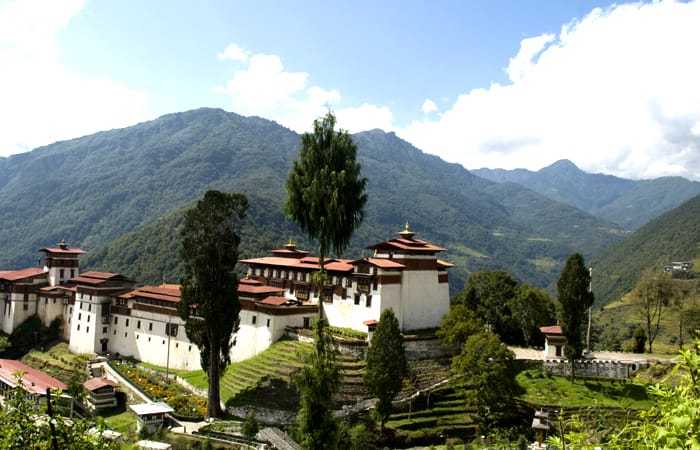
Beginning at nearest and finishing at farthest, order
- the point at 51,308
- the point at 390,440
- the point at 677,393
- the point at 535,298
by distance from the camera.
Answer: the point at 677,393, the point at 390,440, the point at 535,298, the point at 51,308

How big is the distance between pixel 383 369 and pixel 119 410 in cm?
2549

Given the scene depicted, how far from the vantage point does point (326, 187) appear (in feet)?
61.2

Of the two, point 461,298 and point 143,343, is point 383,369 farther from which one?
→ point 143,343

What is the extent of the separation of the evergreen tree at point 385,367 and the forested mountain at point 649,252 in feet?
398

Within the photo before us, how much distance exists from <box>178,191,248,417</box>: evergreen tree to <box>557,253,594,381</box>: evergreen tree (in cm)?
2619

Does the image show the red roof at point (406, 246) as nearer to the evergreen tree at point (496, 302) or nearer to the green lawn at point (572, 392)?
the evergreen tree at point (496, 302)

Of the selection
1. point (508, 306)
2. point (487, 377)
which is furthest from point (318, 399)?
point (508, 306)

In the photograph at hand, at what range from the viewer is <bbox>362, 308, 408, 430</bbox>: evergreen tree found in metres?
34.0

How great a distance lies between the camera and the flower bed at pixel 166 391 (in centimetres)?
3925

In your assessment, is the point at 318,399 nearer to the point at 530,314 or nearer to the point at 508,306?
the point at 530,314

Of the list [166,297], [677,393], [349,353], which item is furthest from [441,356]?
[677,393]

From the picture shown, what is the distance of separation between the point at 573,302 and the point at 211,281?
28.7m

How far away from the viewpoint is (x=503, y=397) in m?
34.1

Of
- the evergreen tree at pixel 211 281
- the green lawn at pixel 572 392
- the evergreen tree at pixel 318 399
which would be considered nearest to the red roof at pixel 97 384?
the evergreen tree at pixel 211 281
